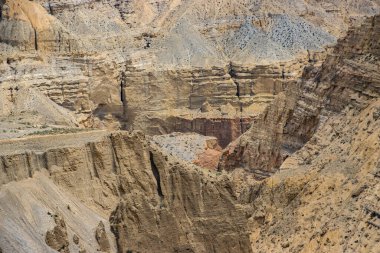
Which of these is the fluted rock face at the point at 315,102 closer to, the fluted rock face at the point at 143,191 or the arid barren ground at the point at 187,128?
the arid barren ground at the point at 187,128

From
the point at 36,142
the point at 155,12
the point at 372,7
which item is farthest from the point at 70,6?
the point at 36,142

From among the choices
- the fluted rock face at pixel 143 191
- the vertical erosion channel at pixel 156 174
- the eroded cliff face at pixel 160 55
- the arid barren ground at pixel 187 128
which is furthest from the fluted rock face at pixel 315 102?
the vertical erosion channel at pixel 156 174

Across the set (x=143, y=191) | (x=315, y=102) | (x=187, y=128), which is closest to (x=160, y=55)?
(x=187, y=128)

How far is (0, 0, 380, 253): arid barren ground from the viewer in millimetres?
34781

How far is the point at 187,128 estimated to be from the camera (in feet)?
287

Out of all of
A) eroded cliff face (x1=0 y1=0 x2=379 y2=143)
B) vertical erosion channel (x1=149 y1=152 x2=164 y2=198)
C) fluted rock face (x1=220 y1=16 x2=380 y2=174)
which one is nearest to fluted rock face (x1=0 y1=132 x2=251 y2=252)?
vertical erosion channel (x1=149 y1=152 x2=164 y2=198)

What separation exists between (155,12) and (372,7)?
3239 centimetres

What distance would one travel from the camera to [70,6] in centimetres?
9775

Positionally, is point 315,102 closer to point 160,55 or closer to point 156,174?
point 156,174

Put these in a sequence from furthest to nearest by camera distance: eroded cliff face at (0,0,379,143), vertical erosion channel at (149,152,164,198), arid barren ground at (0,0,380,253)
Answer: eroded cliff face at (0,0,379,143) → vertical erosion channel at (149,152,164,198) → arid barren ground at (0,0,380,253)

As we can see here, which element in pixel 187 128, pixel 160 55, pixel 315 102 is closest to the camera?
pixel 315 102

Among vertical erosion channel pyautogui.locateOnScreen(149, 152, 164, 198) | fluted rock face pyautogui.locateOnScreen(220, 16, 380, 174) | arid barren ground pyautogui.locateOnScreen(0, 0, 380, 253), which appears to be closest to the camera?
arid barren ground pyautogui.locateOnScreen(0, 0, 380, 253)

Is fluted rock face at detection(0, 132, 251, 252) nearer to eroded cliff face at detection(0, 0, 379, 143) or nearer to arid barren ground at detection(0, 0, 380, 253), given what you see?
arid barren ground at detection(0, 0, 380, 253)

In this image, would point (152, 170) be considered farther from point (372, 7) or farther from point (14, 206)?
point (372, 7)
